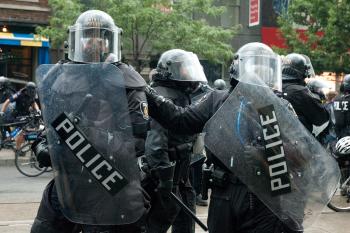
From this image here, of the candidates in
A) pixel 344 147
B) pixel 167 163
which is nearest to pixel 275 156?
pixel 167 163

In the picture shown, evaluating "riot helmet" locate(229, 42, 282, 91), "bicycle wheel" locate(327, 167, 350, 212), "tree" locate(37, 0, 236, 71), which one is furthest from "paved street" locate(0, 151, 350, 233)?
"tree" locate(37, 0, 236, 71)

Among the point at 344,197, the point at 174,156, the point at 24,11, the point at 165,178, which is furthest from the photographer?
the point at 24,11

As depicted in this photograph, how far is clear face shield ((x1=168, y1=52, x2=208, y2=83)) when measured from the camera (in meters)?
5.23

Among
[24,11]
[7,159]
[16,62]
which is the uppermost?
[24,11]

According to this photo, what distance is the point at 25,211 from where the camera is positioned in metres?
7.91

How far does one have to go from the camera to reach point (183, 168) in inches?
218

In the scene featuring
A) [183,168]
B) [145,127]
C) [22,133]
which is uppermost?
[145,127]

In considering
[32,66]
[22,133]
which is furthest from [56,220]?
[32,66]

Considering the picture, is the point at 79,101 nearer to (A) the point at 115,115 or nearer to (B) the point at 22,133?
(A) the point at 115,115

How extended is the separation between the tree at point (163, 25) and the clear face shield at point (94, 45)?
14228 millimetres

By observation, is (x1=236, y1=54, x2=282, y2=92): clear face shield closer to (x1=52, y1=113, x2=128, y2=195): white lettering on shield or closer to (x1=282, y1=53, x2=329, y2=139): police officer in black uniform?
(x1=52, y1=113, x2=128, y2=195): white lettering on shield

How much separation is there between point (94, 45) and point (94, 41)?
0.03 meters

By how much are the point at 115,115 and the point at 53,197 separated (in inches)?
26.4

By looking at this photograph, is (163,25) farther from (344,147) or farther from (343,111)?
(344,147)
